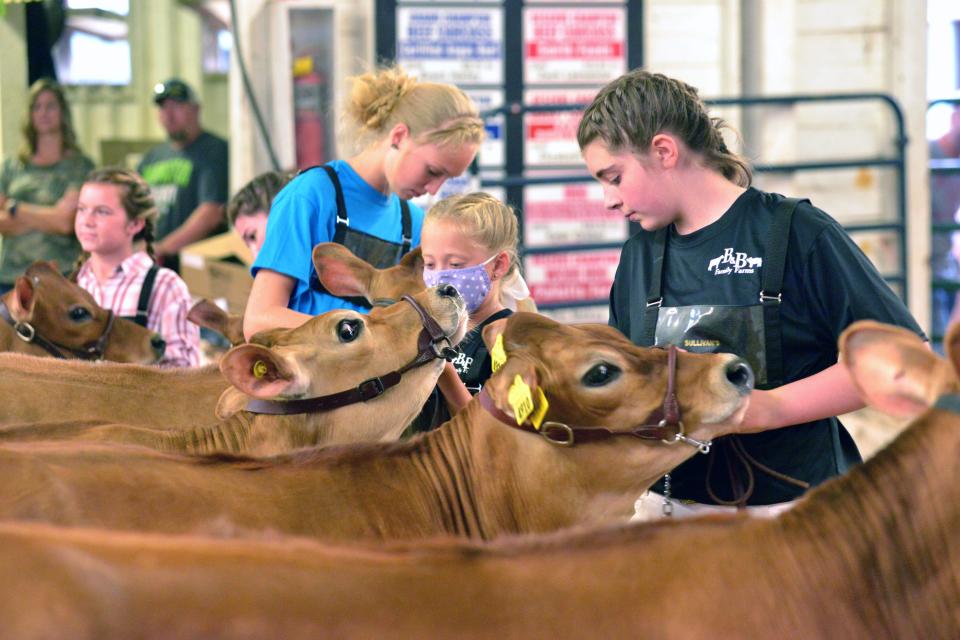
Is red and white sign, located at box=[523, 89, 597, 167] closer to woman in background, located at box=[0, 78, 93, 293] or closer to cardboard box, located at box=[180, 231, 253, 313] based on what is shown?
cardboard box, located at box=[180, 231, 253, 313]

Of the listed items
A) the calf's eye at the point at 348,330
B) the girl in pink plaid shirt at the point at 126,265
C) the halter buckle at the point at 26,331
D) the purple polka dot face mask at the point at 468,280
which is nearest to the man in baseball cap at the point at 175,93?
the girl in pink plaid shirt at the point at 126,265

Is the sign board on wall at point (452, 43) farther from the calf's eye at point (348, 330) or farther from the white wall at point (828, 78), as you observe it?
the calf's eye at point (348, 330)

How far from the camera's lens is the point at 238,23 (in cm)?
871

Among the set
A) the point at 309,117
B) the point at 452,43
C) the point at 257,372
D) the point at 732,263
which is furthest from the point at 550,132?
the point at 732,263

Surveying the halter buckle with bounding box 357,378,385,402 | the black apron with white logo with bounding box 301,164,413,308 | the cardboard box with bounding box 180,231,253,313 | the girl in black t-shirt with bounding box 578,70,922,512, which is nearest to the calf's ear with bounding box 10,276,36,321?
the cardboard box with bounding box 180,231,253,313

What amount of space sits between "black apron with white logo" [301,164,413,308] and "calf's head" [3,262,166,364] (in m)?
1.45

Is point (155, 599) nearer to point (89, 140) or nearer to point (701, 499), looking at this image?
point (701, 499)

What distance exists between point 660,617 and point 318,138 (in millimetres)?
7718

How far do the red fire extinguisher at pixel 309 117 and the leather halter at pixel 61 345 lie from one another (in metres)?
3.76

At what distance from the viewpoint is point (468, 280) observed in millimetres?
3717

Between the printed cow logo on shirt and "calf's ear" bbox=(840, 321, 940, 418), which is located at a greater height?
the printed cow logo on shirt

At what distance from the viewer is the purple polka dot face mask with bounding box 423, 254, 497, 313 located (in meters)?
3.70

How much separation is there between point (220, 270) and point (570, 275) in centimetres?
335

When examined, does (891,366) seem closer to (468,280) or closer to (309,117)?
(468,280)
